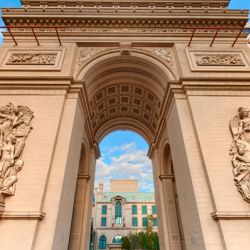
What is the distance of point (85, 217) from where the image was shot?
471 inches

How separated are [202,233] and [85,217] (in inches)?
337

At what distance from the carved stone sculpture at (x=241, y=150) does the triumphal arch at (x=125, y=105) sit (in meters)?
0.04

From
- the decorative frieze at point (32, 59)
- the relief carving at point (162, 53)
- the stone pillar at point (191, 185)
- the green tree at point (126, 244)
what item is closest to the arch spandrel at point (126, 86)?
the relief carving at point (162, 53)

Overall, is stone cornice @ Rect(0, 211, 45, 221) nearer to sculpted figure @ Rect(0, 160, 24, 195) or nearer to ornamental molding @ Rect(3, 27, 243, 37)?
sculpted figure @ Rect(0, 160, 24, 195)

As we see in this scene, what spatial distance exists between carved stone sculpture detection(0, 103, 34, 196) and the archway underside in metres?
3.85

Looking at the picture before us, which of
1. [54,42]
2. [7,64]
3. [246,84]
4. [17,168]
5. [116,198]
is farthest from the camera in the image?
[116,198]

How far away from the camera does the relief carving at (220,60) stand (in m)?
9.92

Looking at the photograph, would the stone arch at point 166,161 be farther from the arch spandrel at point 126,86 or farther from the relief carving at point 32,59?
the relief carving at point 32,59

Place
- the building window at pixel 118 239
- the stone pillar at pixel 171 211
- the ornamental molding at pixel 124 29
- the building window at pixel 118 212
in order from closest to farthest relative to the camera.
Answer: the stone pillar at pixel 171 211 < the ornamental molding at pixel 124 29 < the building window at pixel 118 239 < the building window at pixel 118 212

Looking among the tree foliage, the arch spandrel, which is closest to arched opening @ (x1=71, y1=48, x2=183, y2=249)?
the arch spandrel

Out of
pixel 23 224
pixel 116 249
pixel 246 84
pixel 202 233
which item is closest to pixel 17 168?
pixel 23 224

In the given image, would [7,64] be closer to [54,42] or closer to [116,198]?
[54,42]

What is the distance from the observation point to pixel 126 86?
44.7 ft

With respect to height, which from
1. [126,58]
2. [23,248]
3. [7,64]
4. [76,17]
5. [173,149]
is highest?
[76,17]
